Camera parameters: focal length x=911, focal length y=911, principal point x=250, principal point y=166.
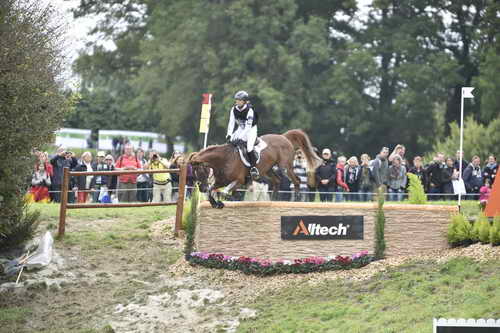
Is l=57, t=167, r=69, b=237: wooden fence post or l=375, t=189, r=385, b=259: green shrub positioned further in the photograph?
l=57, t=167, r=69, b=237: wooden fence post

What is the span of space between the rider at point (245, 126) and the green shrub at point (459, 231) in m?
3.92

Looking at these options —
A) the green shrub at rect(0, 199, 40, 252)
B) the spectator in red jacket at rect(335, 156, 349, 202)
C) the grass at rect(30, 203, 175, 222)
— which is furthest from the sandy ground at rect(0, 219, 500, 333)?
the spectator in red jacket at rect(335, 156, 349, 202)

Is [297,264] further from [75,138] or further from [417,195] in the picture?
[75,138]

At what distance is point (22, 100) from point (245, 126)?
434cm

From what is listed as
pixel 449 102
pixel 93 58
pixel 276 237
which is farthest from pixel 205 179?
pixel 93 58

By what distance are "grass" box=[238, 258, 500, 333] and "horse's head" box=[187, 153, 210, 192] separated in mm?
2729

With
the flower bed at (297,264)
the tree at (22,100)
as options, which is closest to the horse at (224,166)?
→ the flower bed at (297,264)

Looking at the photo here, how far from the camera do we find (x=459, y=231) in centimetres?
1725

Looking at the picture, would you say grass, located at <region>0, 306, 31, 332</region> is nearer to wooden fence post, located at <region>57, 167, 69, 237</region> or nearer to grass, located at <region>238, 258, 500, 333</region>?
wooden fence post, located at <region>57, 167, 69, 237</region>

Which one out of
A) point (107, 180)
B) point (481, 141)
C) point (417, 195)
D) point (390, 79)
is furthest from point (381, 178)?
point (390, 79)

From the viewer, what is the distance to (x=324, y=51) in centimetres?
4316

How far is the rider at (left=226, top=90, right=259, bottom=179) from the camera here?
18.0m

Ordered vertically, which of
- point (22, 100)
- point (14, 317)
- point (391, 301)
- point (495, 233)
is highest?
point (22, 100)

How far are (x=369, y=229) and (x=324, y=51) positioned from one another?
85.8 ft
